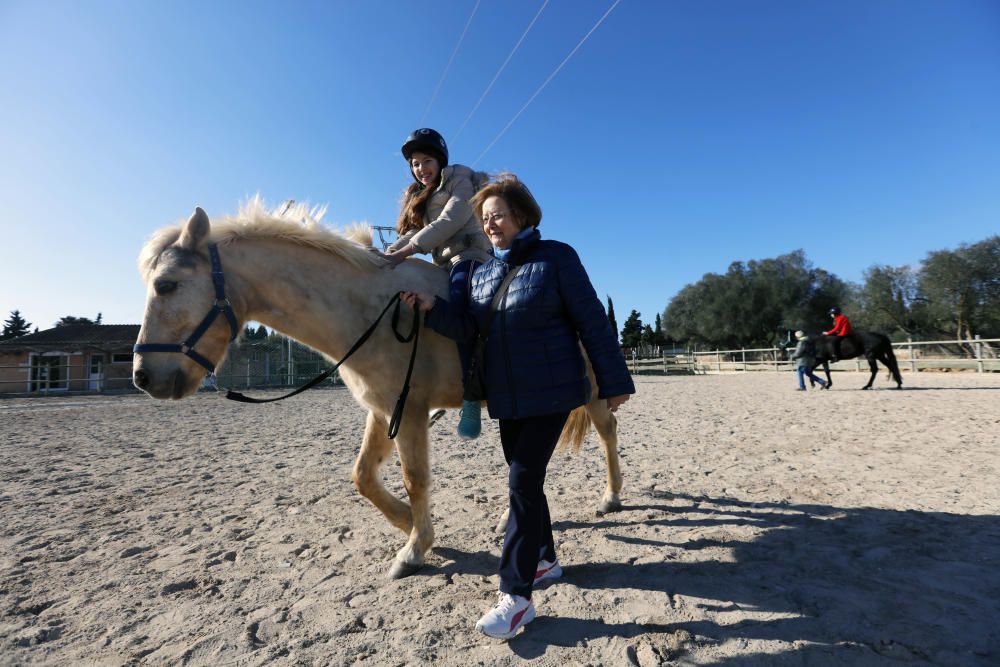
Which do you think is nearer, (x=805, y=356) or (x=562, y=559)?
(x=562, y=559)

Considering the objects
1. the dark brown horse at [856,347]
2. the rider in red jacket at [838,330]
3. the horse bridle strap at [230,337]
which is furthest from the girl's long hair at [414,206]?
the rider in red jacket at [838,330]

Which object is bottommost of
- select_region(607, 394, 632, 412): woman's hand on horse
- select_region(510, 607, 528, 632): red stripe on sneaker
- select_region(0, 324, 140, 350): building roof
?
select_region(510, 607, 528, 632): red stripe on sneaker

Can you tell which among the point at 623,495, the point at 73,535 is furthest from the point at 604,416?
the point at 73,535

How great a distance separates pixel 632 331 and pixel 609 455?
207 feet

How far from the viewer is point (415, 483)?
2.74m

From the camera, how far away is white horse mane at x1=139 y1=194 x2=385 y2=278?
246 cm

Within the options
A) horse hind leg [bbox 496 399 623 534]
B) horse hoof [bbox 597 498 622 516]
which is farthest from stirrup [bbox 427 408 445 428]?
horse hoof [bbox 597 498 622 516]

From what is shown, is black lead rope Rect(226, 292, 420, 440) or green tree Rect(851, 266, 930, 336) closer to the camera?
black lead rope Rect(226, 292, 420, 440)

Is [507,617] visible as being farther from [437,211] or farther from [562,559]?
[437,211]

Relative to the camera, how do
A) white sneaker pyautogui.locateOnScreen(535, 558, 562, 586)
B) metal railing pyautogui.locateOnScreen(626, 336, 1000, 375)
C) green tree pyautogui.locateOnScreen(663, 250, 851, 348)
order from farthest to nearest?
green tree pyautogui.locateOnScreen(663, 250, 851, 348), metal railing pyautogui.locateOnScreen(626, 336, 1000, 375), white sneaker pyautogui.locateOnScreen(535, 558, 562, 586)

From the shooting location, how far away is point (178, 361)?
227 cm

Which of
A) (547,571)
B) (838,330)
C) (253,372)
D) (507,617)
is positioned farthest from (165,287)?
(253,372)

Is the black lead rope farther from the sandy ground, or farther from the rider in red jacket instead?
the rider in red jacket

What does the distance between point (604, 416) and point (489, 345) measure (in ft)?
6.62
